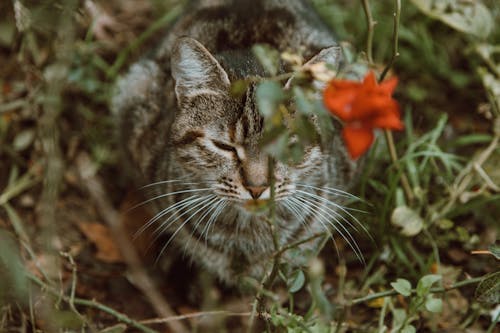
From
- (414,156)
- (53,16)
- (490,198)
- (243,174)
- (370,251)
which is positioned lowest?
(370,251)

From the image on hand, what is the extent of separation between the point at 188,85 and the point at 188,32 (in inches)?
29.4

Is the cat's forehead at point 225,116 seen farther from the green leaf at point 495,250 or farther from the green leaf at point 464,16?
the green leaf at point 464,16

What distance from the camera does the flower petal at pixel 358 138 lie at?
1.69 meters

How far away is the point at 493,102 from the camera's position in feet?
10.8

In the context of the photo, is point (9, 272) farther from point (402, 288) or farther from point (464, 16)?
point (464, 16)

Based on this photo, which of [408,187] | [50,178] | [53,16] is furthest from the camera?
[408,187]

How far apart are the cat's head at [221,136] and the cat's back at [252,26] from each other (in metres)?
0.50

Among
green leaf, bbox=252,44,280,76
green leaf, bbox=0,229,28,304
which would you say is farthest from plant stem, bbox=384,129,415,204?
green leaf, bbox=0,229,28,304

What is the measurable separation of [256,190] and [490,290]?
0.94 m

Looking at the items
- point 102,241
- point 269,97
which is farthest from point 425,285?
point 102,241

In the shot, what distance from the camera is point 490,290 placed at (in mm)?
Result: 2408

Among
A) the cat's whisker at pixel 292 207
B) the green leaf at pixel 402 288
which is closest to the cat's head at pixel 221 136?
the cat's whisker at pixel 292 207

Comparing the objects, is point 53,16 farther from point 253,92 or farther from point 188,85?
point 253,92

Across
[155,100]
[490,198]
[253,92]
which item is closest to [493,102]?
[490,198]
